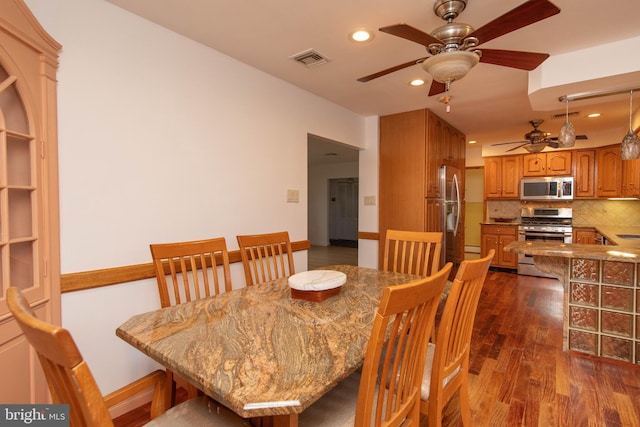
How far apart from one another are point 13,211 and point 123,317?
79cm

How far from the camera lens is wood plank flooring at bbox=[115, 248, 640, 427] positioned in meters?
1.73

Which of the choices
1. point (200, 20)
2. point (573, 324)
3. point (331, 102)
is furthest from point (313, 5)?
point (573, 324)

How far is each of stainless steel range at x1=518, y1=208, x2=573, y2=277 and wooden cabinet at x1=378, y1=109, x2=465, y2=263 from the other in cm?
234

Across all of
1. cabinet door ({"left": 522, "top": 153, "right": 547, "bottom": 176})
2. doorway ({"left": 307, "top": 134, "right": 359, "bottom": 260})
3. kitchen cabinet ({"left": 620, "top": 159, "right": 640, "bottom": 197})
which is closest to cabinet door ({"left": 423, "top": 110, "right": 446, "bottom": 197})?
cabinet door ({"left": 522, "top": 153, "right": 547, "bottom": 176})

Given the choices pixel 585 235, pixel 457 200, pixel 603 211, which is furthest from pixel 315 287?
pixel 603 211

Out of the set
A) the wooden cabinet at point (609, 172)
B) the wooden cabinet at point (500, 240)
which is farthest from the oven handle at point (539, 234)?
the wooden cabinet at point (609, 172)

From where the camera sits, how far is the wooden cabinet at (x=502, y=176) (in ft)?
18.2

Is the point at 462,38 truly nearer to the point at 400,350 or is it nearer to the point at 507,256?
the point at 400,350

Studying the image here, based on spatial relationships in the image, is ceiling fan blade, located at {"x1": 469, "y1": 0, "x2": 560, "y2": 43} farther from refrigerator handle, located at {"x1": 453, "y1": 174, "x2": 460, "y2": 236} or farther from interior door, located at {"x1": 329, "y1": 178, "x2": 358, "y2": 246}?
interior door, located at {"x1": 329, "y1": 178, "x2": 358, "y2": 246}

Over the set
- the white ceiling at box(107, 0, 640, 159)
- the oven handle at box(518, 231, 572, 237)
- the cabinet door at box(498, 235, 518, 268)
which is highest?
the white ceiling at box(107, 0, 640, 159)

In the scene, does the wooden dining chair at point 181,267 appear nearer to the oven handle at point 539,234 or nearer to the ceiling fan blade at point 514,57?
the ceiling fan blade at point 514,57

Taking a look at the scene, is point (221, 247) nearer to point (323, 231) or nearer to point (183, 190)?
point (183, 190)

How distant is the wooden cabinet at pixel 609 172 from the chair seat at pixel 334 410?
5.70 m

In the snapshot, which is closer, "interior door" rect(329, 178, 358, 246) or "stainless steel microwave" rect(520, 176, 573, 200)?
"stainless steel microwave" rect(520, 176, 573, 200)
